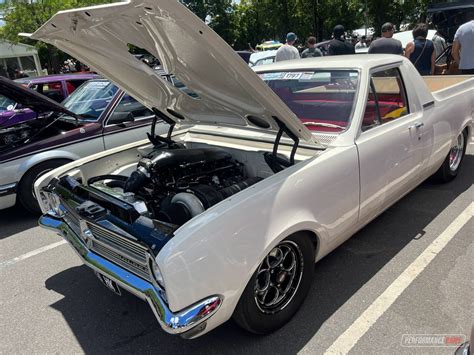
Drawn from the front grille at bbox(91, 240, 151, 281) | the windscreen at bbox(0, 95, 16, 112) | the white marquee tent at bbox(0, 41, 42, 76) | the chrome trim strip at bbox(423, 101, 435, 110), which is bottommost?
the front grille at bbox(91, 240, 151, 281)

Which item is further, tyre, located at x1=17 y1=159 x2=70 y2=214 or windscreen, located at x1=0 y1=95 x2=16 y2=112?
windscreen, located at x1=0 y1=95 x2=16 y2=112

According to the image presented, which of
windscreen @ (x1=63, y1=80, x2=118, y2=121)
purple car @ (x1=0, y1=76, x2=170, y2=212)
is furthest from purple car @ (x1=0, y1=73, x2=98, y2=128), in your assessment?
windscreen @ (x1=63, y1=80, x2=118, y2=121)

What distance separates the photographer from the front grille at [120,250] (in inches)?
86.3

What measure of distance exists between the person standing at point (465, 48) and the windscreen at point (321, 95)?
199 inches

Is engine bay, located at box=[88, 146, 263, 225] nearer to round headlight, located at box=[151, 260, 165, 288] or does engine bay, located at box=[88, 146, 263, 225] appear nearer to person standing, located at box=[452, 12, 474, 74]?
round headlight, located at box=[151, 260, 165, 288]

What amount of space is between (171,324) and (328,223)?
4.18 ft

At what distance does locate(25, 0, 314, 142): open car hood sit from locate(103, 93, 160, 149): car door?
5.89 feet

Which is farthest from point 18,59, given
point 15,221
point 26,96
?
point 15,221

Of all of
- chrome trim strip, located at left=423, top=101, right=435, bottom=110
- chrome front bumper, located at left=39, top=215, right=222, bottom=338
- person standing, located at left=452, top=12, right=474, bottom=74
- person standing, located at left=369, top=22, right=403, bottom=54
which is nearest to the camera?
chrome front bumper, located at left=39, top=215, right=222, bottom=338

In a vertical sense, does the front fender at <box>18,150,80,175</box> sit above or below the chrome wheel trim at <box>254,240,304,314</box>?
above

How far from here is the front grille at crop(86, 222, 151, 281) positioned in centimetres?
219

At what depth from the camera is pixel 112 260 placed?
243 centimetres

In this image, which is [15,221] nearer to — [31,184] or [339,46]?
[31,184]

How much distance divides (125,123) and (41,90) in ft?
8.82
